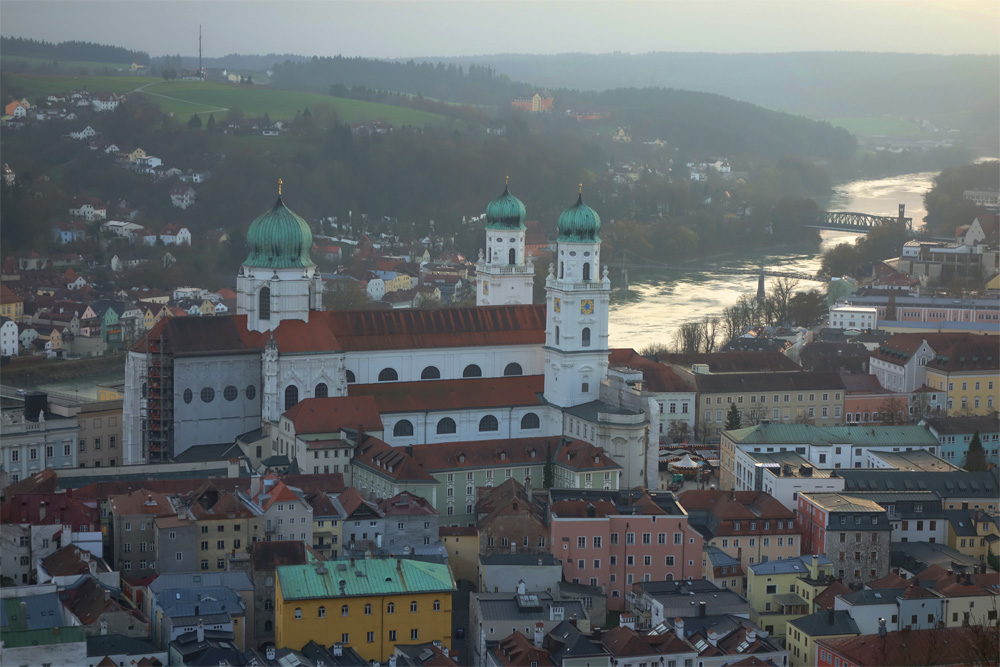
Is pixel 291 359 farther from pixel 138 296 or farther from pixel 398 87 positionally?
pixel 398 87

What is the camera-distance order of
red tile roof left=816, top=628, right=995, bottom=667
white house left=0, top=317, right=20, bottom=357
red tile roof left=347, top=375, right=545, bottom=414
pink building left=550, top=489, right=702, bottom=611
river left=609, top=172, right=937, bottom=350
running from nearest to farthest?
1. red tile roof left=816, top=628, right=995, bottom=667
2. pink building left=550, top=489, right=702, bottom=611
3. red tile roof left=347, top=375, right=545, bottom=414
4. white house left=0, top=317, right=20, bottom=357
5. river left=609, top=172, right=937, bottom=350

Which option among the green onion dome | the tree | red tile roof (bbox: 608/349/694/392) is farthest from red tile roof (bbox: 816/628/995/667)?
red tile roof (bbox: 608/349/694/392)

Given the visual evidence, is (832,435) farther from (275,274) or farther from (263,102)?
(263,102)

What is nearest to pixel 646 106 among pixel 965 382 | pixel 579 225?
pixel 965 382

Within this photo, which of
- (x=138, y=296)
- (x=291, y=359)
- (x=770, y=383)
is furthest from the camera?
(x=138, y=296)

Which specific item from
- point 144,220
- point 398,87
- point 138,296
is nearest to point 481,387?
point 138,296

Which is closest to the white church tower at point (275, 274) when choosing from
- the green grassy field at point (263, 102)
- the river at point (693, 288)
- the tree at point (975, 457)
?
the tree at point (975, 457)

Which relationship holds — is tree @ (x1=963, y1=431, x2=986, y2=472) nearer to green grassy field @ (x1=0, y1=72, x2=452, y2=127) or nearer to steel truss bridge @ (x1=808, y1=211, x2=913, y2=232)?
steel truss bridge @ (x1=808, y1=211, x2=913, y2=232)
